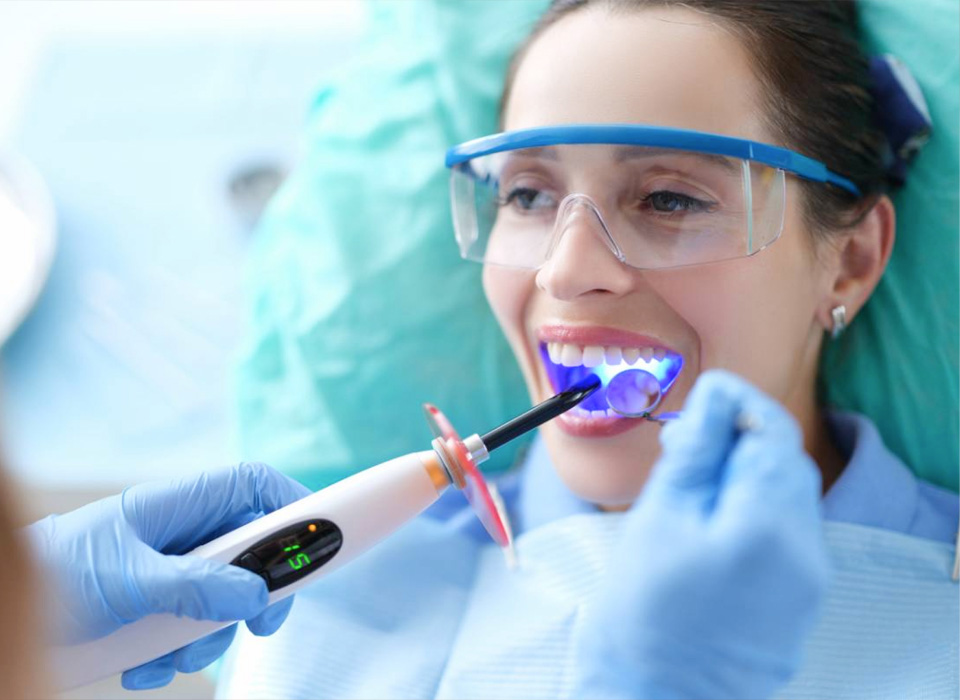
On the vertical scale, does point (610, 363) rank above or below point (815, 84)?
below

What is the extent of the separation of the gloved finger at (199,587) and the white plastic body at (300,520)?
0.03 metres

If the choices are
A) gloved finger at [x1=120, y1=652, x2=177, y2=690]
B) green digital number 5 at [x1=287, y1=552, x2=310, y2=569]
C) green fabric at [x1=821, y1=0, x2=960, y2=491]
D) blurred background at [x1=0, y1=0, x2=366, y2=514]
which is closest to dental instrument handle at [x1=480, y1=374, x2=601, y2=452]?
green digital number 5 at [x1=287, y1=552, x2=310, y2=569]

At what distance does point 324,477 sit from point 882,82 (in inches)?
44.8

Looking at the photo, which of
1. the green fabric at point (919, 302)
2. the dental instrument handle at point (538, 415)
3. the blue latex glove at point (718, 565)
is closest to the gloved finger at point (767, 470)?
the blue latex glove at point (718, 565)

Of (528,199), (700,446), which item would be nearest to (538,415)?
(700,446)

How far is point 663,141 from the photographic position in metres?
1.25

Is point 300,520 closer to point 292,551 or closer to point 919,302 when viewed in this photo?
point 292,551

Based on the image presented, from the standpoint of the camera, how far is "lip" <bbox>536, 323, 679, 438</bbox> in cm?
133

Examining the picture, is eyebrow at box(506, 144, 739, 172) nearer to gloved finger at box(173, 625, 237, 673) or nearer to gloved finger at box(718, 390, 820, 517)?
gloved finger at box(718, 390, 820, 517)

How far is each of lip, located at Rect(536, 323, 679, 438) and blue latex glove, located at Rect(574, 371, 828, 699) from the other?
342 millimetres

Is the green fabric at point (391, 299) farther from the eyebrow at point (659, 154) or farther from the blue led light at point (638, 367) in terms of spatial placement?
the eyebrow at point (659, 154)

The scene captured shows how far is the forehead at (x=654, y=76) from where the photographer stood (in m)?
1.31

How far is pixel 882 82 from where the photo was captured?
152 cm

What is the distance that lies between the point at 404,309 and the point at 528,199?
41cm
